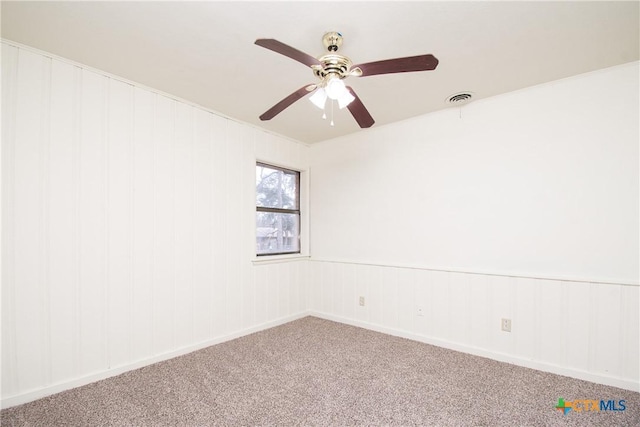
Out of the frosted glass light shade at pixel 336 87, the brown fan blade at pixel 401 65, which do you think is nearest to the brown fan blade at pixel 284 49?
the frosted glass light shade at pixel 336 87

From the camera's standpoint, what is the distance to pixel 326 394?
82.4 inches

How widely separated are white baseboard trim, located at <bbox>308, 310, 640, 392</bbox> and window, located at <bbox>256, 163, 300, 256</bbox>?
1265 millimetres

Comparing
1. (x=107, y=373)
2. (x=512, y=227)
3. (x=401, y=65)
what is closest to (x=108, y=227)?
(x=107, y=373)

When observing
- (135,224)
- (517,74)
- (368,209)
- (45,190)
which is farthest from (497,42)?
(45,190)

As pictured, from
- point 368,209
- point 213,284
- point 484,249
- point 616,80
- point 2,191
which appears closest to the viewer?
point 2,191

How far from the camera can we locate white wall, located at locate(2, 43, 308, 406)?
78.1 inches

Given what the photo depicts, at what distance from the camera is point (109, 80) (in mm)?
2365

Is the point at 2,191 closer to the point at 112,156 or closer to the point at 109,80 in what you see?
the point at 112,156

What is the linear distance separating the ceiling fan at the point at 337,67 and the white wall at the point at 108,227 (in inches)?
51.4

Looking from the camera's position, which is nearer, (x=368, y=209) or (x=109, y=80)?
(x=109, y=80)

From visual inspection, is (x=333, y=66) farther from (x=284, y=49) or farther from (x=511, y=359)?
(x=511, y=359)

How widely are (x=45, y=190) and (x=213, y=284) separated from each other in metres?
1.52

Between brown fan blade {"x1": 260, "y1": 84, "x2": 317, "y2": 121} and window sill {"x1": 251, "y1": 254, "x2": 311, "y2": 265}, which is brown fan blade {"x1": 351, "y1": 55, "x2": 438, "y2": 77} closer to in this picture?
brown fan blade {"x1": 260, "y1": 84, "x2": 317, "y2": 121}

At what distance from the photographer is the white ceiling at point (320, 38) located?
1.67 m
